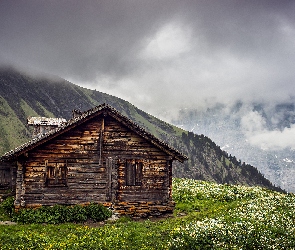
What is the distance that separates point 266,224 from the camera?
1681 cm

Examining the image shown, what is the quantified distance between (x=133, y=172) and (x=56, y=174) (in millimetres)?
5677

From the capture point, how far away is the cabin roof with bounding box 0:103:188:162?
22072 millimetres

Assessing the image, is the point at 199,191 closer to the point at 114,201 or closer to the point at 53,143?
the point at 114,201

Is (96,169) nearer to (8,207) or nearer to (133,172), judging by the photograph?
(133,172)

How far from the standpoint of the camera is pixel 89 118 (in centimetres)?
2317

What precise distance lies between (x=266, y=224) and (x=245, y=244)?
3879 mm

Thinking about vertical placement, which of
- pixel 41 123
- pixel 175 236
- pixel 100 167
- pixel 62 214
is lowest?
pixel 62 214

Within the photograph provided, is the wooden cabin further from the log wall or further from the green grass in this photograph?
the green grass

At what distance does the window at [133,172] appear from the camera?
2364 cm

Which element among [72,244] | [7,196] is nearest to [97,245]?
[72,244]

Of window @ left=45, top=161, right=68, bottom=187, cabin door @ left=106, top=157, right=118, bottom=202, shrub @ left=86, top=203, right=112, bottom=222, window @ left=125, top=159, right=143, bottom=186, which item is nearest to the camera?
shrub @ left=86, top=203, right=112, bottom=222

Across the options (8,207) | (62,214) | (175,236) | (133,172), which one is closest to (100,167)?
(133,172)

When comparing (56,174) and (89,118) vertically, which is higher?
(89,118)

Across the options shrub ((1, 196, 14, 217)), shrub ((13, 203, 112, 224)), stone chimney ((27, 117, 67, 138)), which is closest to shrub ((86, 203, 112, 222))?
shrub ((13, 203, 112, 224))
